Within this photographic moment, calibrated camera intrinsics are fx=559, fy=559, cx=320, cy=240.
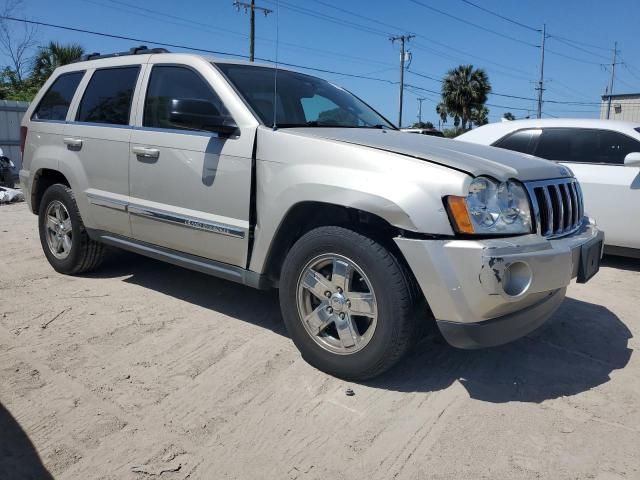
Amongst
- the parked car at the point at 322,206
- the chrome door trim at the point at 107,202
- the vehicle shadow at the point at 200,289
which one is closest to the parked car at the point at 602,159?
the parked car at the point at 322,206

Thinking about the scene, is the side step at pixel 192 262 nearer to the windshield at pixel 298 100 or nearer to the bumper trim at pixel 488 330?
the windshield at pixel 298 100

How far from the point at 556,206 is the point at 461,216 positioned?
0.85m

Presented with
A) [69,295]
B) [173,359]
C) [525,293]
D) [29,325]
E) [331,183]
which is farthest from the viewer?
[69,295]

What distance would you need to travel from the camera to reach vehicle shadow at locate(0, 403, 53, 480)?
2.36 m

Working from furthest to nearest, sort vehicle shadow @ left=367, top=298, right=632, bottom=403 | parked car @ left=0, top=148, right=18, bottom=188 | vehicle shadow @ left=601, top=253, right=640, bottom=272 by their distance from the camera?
parked car @ left=0, top=148, right=18, bottom=188 < vehicle shadow @ left=601, top=253, right=640, bottom=272 < vehicle shadow @ left=367, top=298, right=632, bottom=403

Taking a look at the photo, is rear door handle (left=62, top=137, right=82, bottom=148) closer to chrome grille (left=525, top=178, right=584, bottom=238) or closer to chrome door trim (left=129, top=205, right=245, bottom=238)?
chrome door trim (left=129, top=205, right=245, bottom=238)

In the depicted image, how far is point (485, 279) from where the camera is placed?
261cm

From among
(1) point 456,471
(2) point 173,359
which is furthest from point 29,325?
(1) point 456,471

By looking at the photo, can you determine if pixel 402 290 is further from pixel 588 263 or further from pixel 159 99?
pixel 159 99

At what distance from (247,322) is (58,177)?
95.8 inches

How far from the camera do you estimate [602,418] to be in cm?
282

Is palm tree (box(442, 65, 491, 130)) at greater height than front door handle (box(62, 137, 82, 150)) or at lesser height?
greater

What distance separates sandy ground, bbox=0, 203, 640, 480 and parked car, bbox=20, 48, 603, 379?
358 mm

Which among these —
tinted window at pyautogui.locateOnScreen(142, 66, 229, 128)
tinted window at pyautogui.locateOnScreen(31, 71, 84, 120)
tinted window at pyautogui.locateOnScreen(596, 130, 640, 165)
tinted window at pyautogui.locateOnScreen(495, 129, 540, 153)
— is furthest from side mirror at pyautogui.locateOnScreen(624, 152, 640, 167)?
tinted window at pyautogui.locateOnScreen(31, 71, 84, 120)
